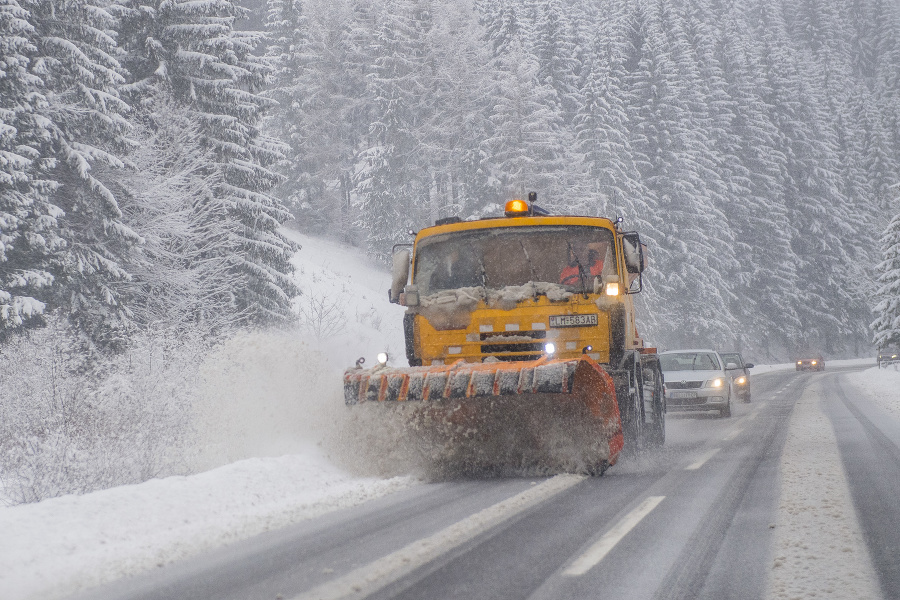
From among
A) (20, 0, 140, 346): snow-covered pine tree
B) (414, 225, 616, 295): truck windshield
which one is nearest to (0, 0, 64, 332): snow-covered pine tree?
(20, 0, 140, 346): snow-covered pine tree

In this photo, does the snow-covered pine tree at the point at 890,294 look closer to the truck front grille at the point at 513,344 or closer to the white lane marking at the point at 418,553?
the truck front grille at the point at 513,344

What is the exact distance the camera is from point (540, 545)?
223 inches

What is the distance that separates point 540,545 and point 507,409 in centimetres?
298

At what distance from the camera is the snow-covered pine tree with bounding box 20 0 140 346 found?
1680cm

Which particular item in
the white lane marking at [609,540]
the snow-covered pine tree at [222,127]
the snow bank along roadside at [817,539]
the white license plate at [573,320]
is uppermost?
the snow-covered pine tree at [222,127]

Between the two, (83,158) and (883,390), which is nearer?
(83,158)

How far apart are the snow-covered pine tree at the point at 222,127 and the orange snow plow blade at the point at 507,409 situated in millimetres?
12858

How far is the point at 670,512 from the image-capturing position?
6863 mm

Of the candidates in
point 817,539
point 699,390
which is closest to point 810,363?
point 699,390

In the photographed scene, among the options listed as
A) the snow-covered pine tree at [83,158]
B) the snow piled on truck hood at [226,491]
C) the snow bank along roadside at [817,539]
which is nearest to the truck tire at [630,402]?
the snow bank along roadside at [817,539]

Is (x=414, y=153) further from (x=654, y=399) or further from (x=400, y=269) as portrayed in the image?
(x=400, y=269)

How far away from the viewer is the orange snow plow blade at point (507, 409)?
816cm

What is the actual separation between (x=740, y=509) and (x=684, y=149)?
156ft

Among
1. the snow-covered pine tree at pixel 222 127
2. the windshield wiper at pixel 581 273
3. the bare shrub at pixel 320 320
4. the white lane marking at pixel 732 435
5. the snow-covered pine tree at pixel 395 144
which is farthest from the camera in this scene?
the snow-covered pine tree at pixel 395 144
